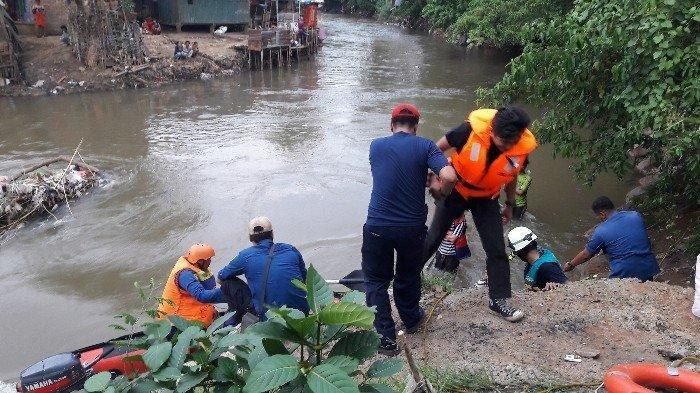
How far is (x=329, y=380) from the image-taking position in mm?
1512

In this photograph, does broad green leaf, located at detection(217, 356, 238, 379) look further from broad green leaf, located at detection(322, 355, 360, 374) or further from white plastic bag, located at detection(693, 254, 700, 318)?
white plastic bag, located at detection(693, 254, 700, 318)

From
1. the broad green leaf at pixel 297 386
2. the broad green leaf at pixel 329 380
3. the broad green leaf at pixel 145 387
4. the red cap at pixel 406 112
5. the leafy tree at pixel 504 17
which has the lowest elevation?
the broad green leaf at pixel 145 387

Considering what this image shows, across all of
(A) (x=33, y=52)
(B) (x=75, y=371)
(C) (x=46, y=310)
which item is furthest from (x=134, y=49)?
(B) (x=75, y=371)

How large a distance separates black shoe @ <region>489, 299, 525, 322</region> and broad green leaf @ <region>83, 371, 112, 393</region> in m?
2.78

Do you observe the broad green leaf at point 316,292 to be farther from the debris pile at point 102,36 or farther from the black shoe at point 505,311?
the debris pile at point 102,36

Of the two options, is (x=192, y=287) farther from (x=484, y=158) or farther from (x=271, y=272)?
(x=484, y=158)

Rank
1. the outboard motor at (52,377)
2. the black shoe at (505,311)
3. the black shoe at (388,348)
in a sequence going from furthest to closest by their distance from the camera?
the outboard motor at (52,377), the black shoe at (505,311), the black shoe at (388,348)

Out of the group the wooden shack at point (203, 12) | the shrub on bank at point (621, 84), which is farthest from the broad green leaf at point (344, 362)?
the wooden shack at point (203, 12)

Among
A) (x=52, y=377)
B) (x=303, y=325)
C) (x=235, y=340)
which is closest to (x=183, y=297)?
(x=52, y=377)

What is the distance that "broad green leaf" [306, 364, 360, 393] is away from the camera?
1474 millimetres

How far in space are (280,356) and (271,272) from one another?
2266mm

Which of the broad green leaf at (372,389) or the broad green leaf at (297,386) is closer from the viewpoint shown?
the broad green leaf at (297,386)

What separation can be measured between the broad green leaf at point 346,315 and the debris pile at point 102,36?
19.2 metres

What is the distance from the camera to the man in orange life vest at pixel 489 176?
3236 mm
